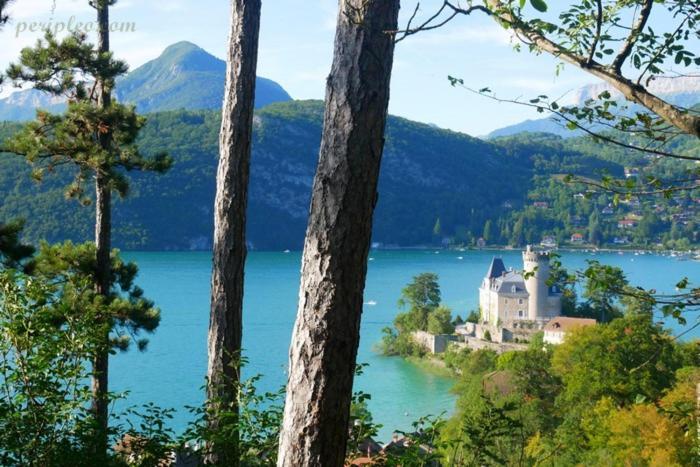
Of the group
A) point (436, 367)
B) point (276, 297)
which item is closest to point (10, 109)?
point (276, 297)

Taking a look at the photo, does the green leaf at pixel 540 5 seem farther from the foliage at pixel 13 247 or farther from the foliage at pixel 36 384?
the foliage at pixel 13 247

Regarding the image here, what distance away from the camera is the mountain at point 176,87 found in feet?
514

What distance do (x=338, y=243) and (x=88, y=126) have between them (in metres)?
4.11

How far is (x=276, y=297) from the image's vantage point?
134 feet

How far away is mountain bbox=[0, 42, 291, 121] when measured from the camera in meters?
157

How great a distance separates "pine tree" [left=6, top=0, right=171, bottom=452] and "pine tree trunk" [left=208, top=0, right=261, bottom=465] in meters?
1.78

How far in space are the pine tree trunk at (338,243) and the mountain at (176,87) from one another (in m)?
150

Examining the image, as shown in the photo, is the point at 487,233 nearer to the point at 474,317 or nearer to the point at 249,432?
the point at 474,317

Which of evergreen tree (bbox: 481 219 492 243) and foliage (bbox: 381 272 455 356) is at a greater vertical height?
evergreen tree (bbox: 481 219 492 243)

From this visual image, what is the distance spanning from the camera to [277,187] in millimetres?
82688

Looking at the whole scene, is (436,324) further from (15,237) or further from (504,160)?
(504,160)

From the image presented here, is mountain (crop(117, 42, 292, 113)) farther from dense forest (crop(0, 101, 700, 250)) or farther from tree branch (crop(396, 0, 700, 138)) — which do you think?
tree branch (crop(396, 0, 700, 138))

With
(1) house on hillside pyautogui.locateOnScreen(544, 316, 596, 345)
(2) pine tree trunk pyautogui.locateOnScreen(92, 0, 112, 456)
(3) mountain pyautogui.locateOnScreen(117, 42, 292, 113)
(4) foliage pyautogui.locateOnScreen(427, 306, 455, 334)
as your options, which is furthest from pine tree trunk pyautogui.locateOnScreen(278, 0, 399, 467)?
(3) mountain pyautogui.locateOnScreen(117, 42, 292, 113)

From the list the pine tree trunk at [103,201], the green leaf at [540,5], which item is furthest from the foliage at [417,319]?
the green leaf at [540,5]
